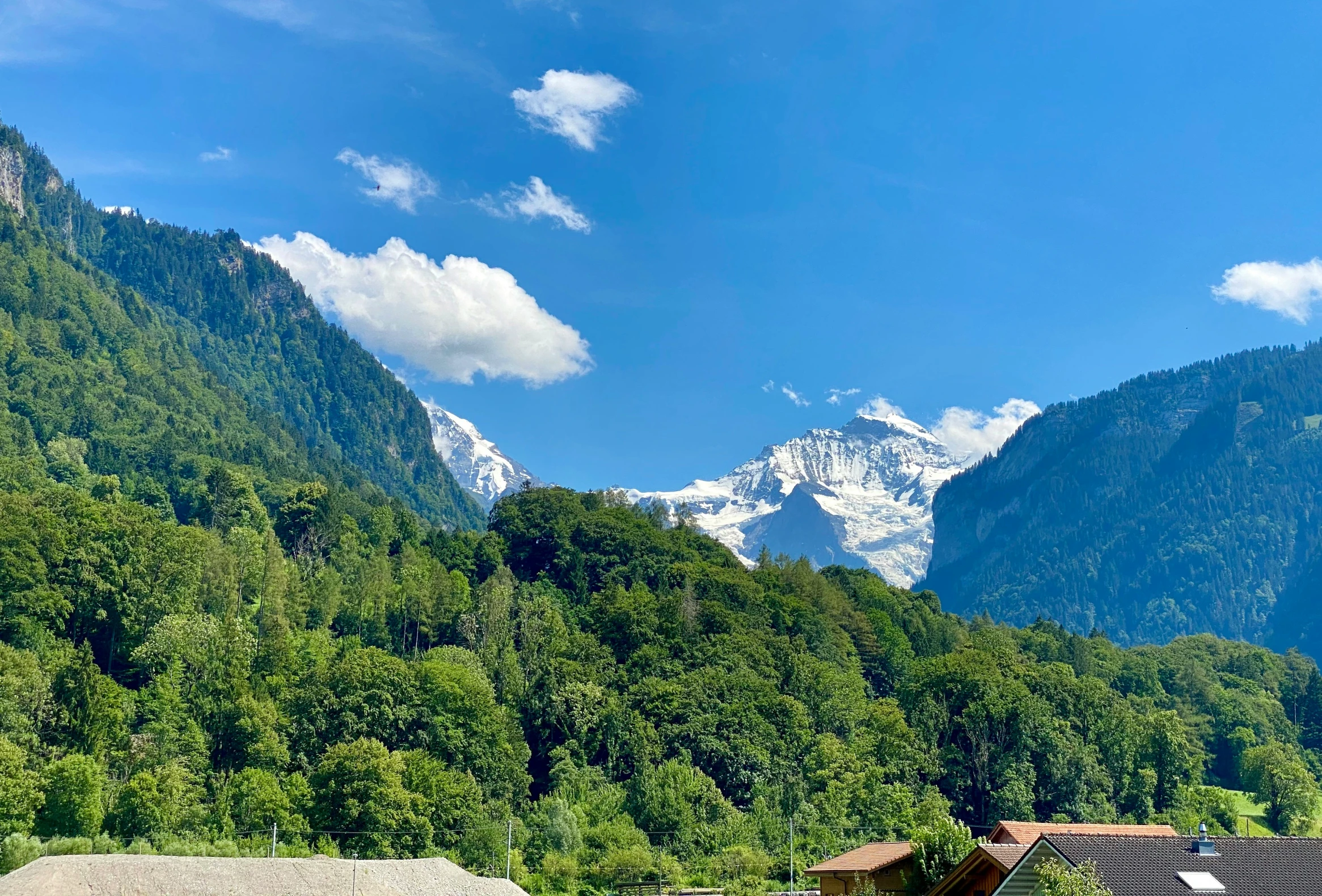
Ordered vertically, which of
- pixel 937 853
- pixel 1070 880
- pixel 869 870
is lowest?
pixel 869 870

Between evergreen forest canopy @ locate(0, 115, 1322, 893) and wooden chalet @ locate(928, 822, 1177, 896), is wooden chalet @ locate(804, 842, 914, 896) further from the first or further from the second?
wooden chalet @ locate(928, 822, 1177, 896)

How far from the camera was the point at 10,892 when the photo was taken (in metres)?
62.3

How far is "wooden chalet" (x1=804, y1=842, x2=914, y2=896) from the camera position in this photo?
69.7 m

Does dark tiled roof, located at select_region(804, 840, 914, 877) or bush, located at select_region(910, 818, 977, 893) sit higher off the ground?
bush, located at select_region(910, 818, 977, 893)

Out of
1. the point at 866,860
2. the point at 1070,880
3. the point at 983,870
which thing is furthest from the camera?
the point at 866,860

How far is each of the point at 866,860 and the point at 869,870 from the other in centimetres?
188

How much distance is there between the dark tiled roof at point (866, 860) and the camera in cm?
7075

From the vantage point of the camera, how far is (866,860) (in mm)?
72125

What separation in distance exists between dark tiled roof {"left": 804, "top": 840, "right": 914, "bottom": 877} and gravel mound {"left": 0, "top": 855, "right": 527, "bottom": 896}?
20087 millimetres

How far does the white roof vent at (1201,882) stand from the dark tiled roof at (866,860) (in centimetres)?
3042

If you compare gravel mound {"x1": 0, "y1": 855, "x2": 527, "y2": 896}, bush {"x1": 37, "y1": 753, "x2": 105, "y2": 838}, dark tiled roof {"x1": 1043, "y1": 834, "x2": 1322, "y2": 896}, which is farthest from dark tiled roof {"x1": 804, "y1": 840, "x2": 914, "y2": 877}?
bush {"x1": 37, "y1": 753, "x2": 105, "y2": 838}

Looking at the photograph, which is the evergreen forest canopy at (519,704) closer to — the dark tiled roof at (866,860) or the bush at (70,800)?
the bush at (70,800)

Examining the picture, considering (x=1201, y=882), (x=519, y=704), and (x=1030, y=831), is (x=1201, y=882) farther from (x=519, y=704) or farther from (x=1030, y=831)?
(x=519, y=704)

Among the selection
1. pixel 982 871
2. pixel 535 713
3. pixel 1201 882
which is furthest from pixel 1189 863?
pixel 535 713
